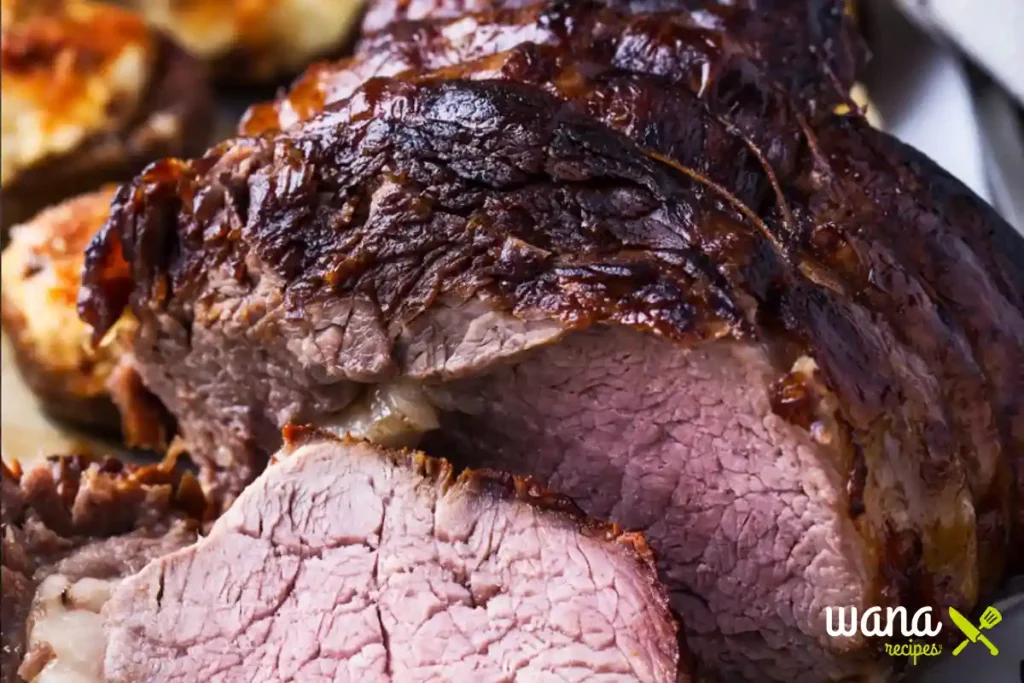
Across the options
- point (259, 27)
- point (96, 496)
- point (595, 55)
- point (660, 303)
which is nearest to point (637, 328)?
point (660, 303)

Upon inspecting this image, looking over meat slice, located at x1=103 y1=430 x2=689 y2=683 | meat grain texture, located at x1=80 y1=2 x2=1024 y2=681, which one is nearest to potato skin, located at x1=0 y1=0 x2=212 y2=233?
meat grain texture, located at x1=80 y1=2 x2=1024 y2=681

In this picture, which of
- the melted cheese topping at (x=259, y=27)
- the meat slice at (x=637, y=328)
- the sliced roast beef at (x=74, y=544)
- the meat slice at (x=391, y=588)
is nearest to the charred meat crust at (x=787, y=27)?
the meat slice at (x=637, y=328)

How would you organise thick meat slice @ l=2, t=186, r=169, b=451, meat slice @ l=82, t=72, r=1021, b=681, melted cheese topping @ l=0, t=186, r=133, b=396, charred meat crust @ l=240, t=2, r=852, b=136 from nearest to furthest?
meat slice @ l=82, t=72, r=1021, b=681 → charred meat crust @ l=240, t=2, r=852, b=136 → thick meat slice @ l=2, t=186, r=169, b=451 → melted cheese topping @ l=0, t=186, r=133, b=396

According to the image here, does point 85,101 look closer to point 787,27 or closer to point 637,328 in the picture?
point 787,27

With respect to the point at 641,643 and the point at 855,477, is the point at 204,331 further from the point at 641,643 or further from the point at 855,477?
the point at 855,477

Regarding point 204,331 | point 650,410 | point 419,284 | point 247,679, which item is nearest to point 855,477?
point 650,410

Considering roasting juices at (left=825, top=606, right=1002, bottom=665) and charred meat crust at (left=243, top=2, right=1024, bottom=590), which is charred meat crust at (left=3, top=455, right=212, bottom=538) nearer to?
charred meat crust at (left=243, top=2, right=1024, bottom=590)
